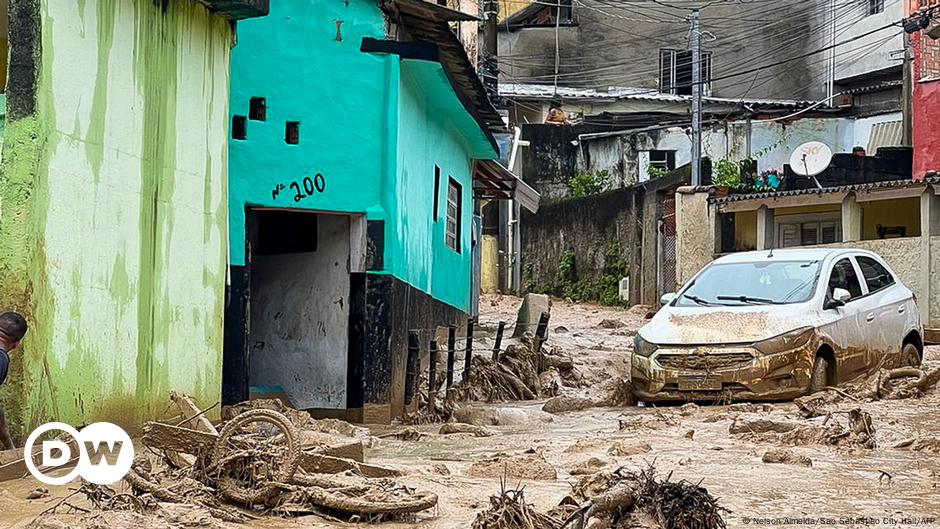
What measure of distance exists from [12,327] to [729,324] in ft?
25.2

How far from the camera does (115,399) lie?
8875 millimetres

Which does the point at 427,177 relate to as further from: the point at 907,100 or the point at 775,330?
the point at 907,100

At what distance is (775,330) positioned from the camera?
1270cm

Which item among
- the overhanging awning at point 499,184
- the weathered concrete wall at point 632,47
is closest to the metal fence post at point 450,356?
the overhanging awning at point 499,184

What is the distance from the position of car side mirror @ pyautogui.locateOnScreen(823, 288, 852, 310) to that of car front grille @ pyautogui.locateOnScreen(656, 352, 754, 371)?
1308 millimetres

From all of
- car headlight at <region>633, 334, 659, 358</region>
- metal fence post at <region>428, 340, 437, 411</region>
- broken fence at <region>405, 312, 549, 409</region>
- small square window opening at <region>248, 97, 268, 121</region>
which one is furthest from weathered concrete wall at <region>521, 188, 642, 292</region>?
small square window opening at <region>248, 97, 268, 121</region>

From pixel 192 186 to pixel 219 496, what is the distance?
15.2 feet

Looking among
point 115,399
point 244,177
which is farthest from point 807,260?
point 115,399

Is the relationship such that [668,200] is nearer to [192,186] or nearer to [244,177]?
[244,177]

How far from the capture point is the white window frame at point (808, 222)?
27.9 metres

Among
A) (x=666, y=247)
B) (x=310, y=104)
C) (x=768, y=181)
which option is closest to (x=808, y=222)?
(x=666, y=247)

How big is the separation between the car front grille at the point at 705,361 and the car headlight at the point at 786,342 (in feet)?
0.55

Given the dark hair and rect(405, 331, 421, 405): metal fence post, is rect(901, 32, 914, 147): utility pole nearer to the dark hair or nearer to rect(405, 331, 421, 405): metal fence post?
rect(405, 331, 421, 405): metal fence post

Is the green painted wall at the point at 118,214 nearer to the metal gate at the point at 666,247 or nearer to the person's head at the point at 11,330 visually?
the person's head at the point at 11,330
